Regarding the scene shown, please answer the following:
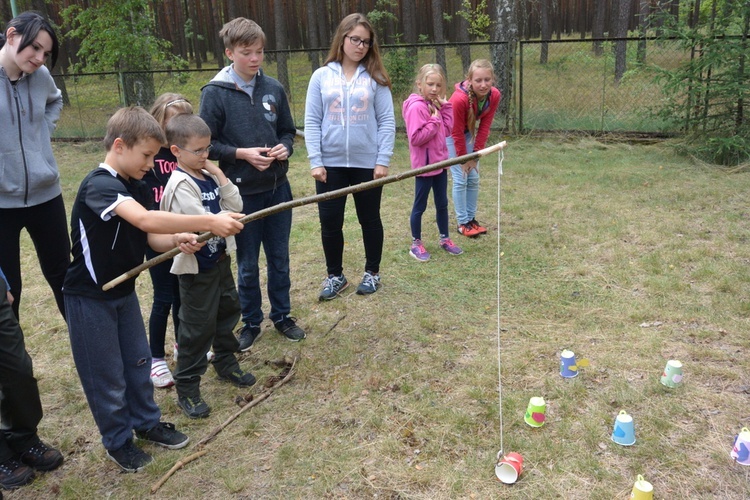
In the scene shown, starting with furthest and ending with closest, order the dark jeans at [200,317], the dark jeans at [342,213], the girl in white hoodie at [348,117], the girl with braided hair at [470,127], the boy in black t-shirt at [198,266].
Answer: the girl with braided hair at [470,127] < the dark jeans at [342,213] < the girl in white hoodie at [348,117] < the dark jeans at [200,317] < the boy in black t-shirt at [198,266]

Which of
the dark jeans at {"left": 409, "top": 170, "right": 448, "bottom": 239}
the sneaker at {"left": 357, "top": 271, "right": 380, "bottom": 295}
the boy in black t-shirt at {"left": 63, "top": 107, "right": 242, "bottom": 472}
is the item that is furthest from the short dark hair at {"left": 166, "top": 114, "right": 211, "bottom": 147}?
the dark jeans at {"left": 409, "top": 170, "right": 448, "bottom": 239}

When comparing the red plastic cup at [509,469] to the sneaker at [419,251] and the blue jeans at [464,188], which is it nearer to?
the sneaker at [419,251]

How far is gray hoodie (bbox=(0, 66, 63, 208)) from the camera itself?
9.84 ft

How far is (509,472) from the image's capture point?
2.66 meters

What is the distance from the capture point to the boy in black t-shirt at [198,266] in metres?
2.94

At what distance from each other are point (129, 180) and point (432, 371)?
6.50 feet

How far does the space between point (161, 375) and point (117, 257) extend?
120 centimetres

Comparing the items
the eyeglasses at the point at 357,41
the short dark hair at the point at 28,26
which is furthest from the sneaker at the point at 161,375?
the eyeglasses at the point at 357,41

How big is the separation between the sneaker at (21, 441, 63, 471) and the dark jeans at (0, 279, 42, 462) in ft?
0.11

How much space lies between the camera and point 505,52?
1076 centimetres

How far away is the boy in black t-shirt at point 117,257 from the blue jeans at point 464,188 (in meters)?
3.32

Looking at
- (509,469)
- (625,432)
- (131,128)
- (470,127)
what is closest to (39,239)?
(131,128)

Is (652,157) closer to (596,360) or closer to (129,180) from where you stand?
(596,360)

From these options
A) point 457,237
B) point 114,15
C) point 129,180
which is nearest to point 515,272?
point 457,237
